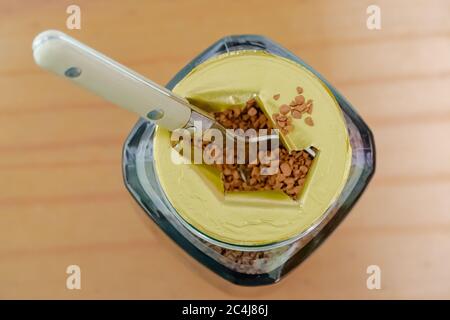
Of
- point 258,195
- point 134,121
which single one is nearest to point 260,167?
point 258,195

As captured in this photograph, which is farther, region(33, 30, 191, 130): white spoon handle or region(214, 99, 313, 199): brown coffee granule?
region(214, 99, 313, 199): brown coffee granule

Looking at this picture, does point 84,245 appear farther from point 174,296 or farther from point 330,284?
point 330,284

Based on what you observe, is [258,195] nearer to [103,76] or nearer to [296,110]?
[296,110]

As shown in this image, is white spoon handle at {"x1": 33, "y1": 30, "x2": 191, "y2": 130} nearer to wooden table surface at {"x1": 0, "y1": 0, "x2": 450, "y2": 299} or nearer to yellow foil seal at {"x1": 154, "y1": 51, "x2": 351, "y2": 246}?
yellow foil seal at {"x1": 154, "y1": 51, "x2": 351, "y2": 246}

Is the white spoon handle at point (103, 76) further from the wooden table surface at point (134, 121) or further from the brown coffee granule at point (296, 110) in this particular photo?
the wooden table surface at point (134, 121)

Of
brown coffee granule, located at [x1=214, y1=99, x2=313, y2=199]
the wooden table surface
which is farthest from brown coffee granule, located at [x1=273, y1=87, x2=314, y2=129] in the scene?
the wooden table surface

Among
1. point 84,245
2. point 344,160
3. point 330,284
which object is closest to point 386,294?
point 330,284
